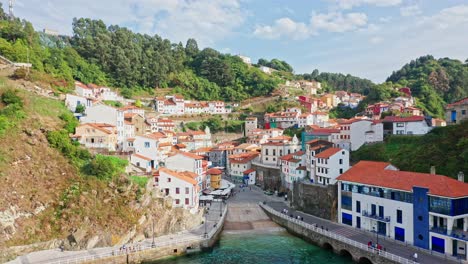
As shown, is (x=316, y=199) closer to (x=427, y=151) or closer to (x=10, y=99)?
(x=427, y=151)

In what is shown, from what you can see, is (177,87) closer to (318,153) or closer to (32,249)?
(318,153)

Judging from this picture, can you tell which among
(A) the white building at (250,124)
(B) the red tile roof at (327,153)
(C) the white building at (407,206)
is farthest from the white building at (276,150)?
(A) the white building at (250,124)

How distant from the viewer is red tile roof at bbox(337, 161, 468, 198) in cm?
2862

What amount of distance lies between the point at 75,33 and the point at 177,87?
3225 centimetres

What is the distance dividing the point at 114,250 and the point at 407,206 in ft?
88.8

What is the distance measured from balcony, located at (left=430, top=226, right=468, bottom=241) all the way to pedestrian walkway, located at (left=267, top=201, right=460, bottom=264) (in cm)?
174

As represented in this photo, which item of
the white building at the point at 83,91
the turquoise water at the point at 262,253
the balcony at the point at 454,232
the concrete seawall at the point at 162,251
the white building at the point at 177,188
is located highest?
the white building at the point at 83,91

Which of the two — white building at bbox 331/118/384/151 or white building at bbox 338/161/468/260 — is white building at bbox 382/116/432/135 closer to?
white building at bbox 331/118/384/151

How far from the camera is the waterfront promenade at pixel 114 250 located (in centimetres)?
2901

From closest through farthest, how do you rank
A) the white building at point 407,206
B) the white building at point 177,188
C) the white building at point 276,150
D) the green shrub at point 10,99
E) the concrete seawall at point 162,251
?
the white building at point 407,206 < the concrete seawall at point 162,251 < the white building at point 177,188 < the green shrub at point 10,99 < the white building at point 276,150

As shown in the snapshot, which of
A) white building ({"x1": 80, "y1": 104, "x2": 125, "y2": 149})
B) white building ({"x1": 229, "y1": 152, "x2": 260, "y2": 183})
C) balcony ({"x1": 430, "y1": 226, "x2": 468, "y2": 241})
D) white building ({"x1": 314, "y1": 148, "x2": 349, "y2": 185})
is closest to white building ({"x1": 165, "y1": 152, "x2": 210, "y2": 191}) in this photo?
white building ({"x1": 80, "y1": 104, "x2": 125, "y2": 149})

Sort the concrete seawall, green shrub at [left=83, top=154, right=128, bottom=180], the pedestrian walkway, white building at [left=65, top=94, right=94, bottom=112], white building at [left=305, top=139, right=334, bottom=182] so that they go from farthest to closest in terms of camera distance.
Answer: white building at [left=65, top=94, right=94, bottom=112], white building at [left=305, top=139, right=334, bottom=182], green shrub at [left=83, top=154, right=128, bottom=180], the concrete seawall, the pedestrian walkway

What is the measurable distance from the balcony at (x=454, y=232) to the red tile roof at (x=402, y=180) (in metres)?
2.93

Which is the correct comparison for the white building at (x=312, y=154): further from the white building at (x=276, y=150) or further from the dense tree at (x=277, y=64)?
the dense tree at (x=277, y=64)
